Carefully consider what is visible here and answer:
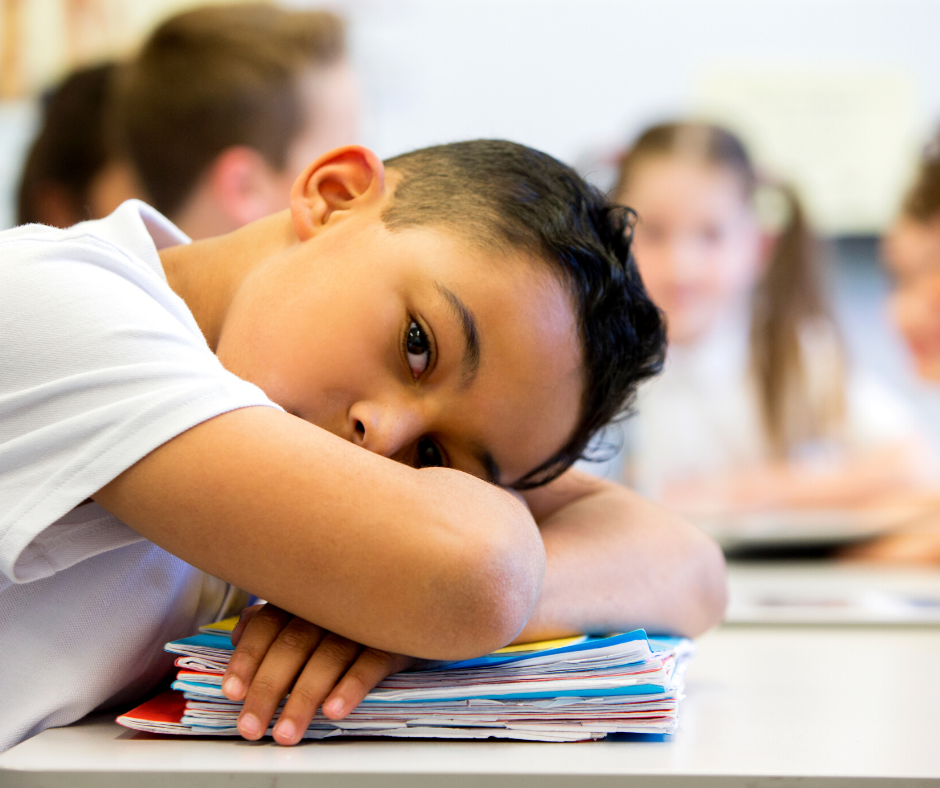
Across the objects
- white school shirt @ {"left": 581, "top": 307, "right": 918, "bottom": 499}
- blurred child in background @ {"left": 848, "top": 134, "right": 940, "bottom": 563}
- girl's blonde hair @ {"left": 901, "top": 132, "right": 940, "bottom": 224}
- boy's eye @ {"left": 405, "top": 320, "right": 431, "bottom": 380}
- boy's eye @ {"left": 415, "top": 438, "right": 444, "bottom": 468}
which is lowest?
white school shirt @ {"left": 581, "top": 307, "right": 918, "bottom": 499}

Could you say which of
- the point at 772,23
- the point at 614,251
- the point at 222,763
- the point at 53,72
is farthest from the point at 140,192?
the point at 772,23

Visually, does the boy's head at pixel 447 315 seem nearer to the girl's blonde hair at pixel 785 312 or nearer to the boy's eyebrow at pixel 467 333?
the boy's eyebrow at pixel 467 333

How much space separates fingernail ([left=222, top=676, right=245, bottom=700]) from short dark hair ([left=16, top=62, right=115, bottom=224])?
1.66 meters

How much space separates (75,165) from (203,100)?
0.48 m

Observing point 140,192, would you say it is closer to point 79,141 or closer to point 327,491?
point 79,141

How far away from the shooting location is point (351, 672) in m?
0.49

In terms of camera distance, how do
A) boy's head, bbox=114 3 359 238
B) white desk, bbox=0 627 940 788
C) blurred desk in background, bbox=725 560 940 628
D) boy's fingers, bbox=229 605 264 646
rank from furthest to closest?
1. boy's head, bbox=114 3 359 238
2. blurred desk in background, bbox=725 560 940 628
3. boy's fingers, bbox=229 605 264 646
4. white desk, bbox=0 627 940 788

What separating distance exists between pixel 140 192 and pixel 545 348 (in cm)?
136

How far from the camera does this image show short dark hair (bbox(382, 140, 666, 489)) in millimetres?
665

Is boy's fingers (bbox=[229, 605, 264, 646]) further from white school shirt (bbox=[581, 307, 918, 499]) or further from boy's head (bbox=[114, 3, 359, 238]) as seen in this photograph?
white school shirt (bbox=[581, 307, 918, 499])

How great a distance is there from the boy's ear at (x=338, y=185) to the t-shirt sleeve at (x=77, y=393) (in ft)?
0.73

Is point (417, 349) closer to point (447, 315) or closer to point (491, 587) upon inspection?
point (447, 315)

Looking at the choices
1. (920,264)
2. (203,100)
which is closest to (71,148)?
(203,100)

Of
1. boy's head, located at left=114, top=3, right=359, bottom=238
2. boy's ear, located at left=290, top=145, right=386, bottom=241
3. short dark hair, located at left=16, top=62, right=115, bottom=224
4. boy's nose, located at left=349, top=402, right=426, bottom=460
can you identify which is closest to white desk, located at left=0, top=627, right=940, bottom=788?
boy's nose, located at left=349, top=402, right=426, bottom=460
